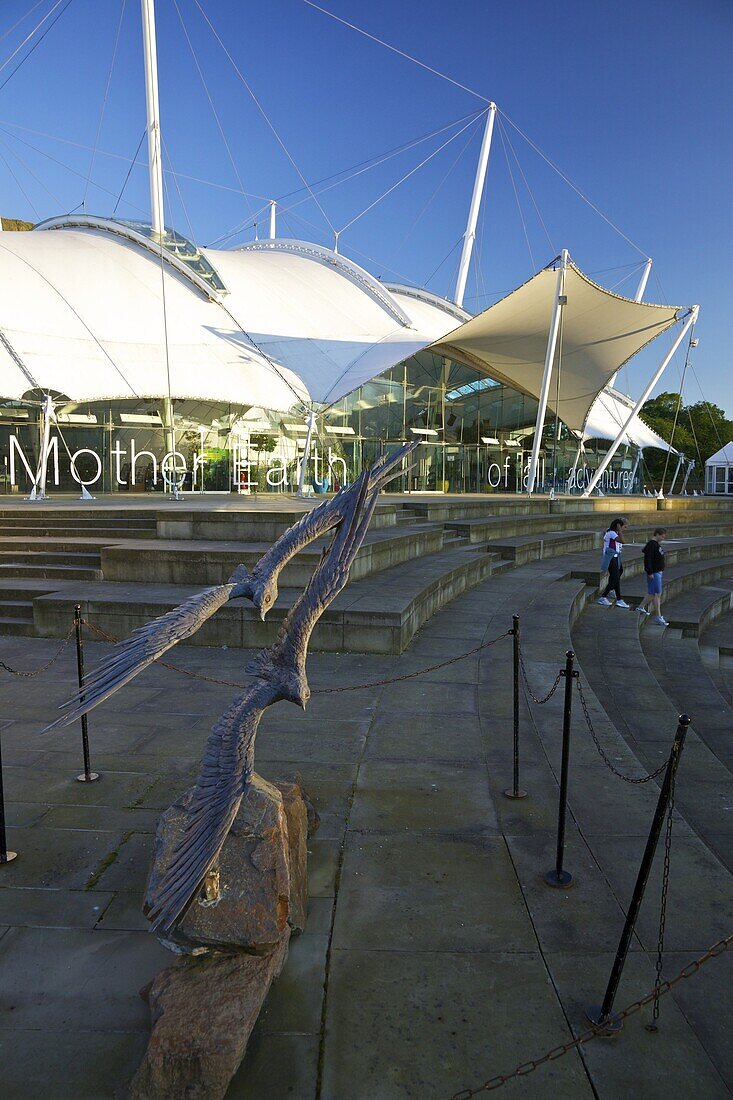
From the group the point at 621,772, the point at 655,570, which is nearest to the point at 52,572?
the point at 621,772

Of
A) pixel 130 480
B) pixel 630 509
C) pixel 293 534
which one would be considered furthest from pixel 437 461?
pixel 293 534

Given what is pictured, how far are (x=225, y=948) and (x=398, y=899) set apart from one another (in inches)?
43.9

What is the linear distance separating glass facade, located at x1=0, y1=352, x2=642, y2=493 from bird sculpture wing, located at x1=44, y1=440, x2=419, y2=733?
22.7 m

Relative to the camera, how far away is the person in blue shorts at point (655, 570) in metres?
12.9

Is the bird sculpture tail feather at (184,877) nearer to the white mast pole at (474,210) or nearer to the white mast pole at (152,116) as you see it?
the white mast pole at (152,116)

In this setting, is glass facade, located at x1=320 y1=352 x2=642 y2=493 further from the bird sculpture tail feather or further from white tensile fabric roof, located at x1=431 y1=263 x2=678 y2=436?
the bird sculpture tail feather

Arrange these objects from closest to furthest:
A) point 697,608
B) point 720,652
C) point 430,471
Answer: point 720,652 < point 697,608 < point 430,471

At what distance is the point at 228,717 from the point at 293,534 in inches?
39.0

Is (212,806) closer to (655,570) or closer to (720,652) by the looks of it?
(655,570)

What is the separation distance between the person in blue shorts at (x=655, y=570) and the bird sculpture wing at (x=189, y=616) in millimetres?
10388

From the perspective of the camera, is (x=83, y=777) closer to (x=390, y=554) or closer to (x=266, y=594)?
(x=266, y=594)

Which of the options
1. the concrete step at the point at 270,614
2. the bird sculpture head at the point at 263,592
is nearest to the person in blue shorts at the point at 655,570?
the concrete step at the point at 270,614

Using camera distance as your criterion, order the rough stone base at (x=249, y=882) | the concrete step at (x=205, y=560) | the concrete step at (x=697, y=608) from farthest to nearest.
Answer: the concrete step at (x=697, y=608)
the concrete step at (x=205, y=560)
the rough stone base at (x=249, y=882)

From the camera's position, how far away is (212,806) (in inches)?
116
